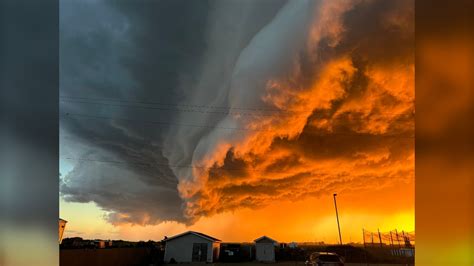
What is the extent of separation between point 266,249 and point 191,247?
3.36 meters

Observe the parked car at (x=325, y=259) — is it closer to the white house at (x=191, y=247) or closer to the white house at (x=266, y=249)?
the white house at (x=191, y=247)

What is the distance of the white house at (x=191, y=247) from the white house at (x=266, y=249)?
220 centimetres

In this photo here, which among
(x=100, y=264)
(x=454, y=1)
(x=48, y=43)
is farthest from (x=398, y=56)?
(x=100, y=264)

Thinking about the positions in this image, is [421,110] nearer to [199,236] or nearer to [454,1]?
[454,1]

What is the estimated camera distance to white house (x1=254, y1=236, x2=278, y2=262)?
730 inches

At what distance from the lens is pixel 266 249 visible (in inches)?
733

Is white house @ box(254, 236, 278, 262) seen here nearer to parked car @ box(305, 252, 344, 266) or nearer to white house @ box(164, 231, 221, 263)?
white house @ box(164, 231, 221, 263)

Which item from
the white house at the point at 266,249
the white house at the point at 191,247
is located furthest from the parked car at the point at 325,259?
the white house at the point at 266,249

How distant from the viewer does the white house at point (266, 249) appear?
60.8ft

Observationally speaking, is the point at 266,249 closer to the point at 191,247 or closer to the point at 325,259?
the point at 191,247

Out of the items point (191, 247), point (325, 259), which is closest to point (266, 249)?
point (191, 247)

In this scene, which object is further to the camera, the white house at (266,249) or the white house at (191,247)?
the white house at (266,249)

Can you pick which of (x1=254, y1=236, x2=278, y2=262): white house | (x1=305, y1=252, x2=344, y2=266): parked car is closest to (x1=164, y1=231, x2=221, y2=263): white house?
(x1=254, y1=236, x2=278, y2=262): white house

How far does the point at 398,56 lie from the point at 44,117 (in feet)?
9.25
